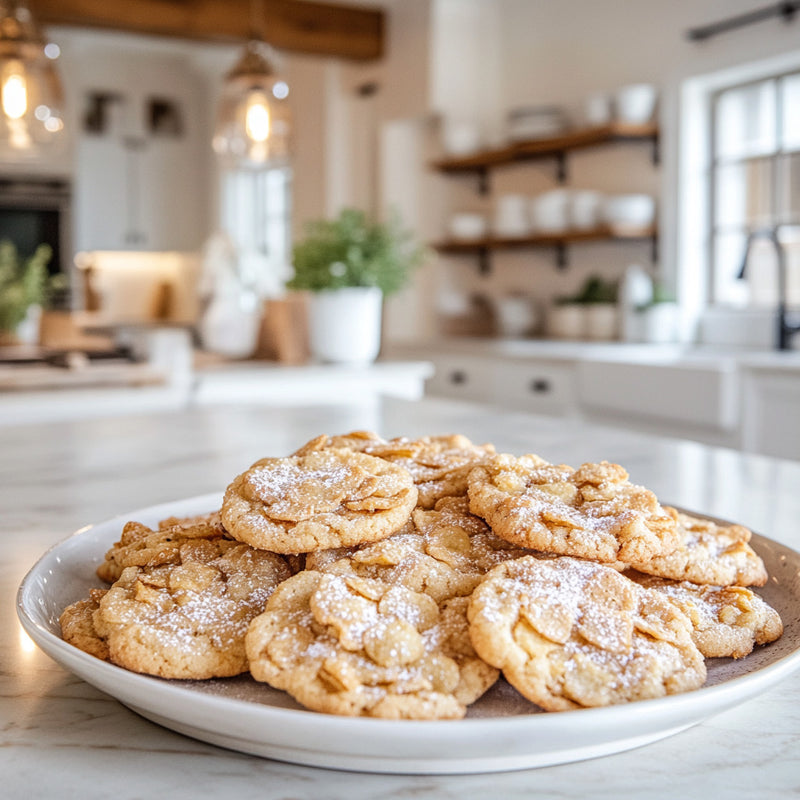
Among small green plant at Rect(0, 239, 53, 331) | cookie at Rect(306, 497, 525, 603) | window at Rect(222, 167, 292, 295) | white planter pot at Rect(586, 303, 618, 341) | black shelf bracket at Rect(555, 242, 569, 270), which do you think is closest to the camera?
cookie at Rect(306, 497, 525, 603)

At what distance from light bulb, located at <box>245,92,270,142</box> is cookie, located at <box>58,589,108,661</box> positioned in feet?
7.58

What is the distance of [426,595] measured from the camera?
0.49 metres

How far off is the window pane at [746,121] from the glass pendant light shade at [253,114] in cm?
199

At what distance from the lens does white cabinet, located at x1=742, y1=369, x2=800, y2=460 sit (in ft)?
9.07

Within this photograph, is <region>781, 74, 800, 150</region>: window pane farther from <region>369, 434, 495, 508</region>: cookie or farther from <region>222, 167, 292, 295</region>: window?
<region>222, 167, 292, 295</region>: window

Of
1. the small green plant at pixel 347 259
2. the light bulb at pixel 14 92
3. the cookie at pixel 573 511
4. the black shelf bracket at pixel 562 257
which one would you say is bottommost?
the cookie at pixel 573 511

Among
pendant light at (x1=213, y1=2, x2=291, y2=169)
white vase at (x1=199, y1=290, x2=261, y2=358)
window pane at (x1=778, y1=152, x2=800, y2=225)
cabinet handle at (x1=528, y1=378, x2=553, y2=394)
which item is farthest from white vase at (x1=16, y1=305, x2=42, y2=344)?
window pane at (x1=778, y1=152, x2=800, y2=225)

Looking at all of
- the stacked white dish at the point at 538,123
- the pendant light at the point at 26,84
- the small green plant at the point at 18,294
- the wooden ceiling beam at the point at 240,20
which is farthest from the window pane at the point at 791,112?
the small green plant at the point at 18,294

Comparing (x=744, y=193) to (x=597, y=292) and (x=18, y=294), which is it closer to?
(x=597, y=292)

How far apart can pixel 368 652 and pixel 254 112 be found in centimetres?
247

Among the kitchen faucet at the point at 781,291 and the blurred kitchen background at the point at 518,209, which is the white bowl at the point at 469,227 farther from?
the kitchen faucet at the point at 781,291

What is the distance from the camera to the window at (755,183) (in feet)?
11.8

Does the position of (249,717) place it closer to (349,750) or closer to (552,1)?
(349,750)

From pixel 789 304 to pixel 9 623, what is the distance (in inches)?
139
